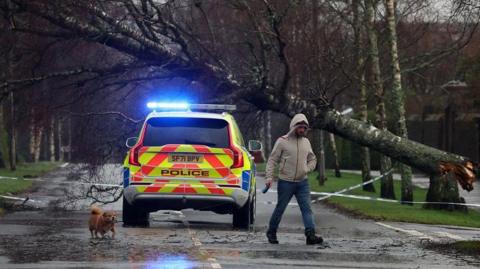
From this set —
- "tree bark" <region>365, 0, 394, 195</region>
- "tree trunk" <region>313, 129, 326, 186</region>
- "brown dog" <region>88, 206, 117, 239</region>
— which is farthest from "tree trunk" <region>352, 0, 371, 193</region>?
"brown dog" <region>88, 206, 117, 239</region>

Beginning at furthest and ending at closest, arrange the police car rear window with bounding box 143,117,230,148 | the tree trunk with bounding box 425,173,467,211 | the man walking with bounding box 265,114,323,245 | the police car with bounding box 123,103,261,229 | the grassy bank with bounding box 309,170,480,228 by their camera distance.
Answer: the tree trunk with bounding box 425,173,467,211 < the grassy bank with bounding box 309,170,480,228 < the police car rear window with bounding box 143,117,230,148 < the police car with bounding box 123,103,261,229 < the man walking with bounding box 265,114,323,245

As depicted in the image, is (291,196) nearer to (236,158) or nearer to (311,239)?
(311,239)

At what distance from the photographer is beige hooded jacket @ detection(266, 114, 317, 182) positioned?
14281 mm

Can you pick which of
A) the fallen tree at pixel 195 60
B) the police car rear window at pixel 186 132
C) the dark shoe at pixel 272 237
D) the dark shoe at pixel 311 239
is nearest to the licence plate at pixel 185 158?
the police car rear window at pixel 186 132

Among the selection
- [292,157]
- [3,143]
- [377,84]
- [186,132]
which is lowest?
[292,157]

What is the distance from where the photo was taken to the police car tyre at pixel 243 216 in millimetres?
16219

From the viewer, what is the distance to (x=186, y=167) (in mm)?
15648

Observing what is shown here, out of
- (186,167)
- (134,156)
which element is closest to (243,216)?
(186,167)

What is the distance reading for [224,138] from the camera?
1602cm

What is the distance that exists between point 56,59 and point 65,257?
1251 centimetres

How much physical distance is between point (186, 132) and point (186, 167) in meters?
0.62

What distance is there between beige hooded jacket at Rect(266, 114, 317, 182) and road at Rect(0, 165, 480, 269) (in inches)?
38.0

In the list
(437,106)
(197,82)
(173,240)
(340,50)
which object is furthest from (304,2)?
(437,106)

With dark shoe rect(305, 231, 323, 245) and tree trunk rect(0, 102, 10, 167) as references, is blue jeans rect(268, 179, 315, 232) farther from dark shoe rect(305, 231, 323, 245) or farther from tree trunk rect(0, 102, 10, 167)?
tree trunk rect(0, 102, 10, 167)
